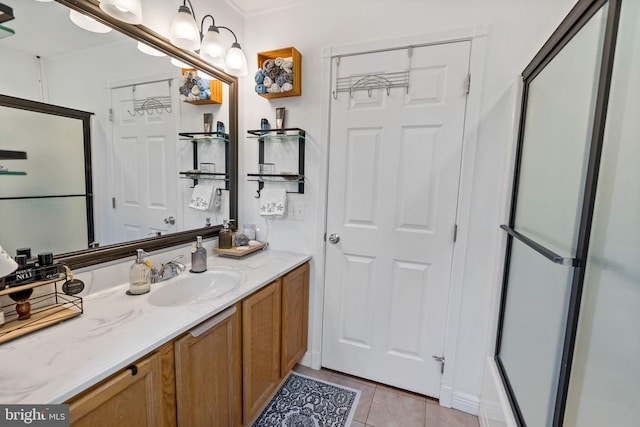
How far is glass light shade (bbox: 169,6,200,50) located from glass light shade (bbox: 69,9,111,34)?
29 cm

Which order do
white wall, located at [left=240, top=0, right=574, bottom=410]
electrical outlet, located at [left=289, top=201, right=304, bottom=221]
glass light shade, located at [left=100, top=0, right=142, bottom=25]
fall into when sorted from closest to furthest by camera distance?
glass light shade, located at [left=100, top=0, right=142, bottom=25] < white wall, located at [left=240, top=0, right=574, bottom=410] < electrical outlet, located at [left=289, top=201, right=304, bottom=221]

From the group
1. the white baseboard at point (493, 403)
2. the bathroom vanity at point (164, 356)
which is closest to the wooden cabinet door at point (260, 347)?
the bathroom vanity at point (164, 356)

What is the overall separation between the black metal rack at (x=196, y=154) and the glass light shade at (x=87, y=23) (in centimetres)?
58

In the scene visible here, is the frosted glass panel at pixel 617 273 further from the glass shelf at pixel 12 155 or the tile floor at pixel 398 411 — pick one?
the glass shelf at pixel 12 155

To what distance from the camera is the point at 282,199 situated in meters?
2.03

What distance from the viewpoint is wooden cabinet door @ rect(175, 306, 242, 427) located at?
3.44ft

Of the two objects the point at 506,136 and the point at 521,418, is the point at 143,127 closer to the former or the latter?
the point at 506,136

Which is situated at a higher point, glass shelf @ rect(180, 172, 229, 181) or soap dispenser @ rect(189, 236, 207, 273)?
glass shelf @ rect(180, 172, 229, 181)

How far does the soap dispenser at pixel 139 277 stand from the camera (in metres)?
1.29


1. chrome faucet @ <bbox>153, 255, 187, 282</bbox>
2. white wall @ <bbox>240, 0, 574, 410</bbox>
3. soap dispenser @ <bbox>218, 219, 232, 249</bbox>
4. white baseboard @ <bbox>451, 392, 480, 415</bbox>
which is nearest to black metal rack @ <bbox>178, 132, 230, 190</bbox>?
white wall @ <bbox>240, 0, 574, 410</bbox>

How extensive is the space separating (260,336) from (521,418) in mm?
1242


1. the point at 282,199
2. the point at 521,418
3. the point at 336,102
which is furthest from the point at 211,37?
the point at 521,418

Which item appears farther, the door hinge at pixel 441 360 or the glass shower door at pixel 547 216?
the door hinge at pixel 441 360

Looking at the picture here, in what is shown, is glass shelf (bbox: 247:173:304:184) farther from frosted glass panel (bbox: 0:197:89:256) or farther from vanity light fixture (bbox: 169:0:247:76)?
frosted glass panel (bbox: 0:197:89:256)
